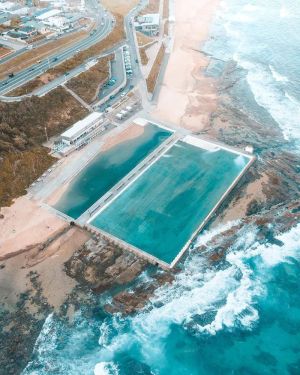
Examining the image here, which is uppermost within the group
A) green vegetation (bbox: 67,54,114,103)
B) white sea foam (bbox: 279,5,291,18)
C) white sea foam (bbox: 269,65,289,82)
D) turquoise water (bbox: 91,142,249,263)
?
green vegetation (bbox: 67,54,114,103)

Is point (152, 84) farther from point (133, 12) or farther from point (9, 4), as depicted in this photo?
point (9, 4)

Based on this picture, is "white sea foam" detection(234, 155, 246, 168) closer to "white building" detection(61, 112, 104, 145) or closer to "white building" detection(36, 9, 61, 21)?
"white building" detection(61, 112, 104, 145)

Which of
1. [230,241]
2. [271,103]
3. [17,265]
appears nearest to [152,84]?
[271,103]

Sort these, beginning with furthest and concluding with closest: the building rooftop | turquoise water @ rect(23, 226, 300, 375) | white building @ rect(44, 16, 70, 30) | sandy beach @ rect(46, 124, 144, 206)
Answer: the building rooftop, white building @ rect(44, 16, 70, 30), sandy beach @ rect(46, 124, 144, 206), turquoise water @ rect(23, 226, 300, 375)

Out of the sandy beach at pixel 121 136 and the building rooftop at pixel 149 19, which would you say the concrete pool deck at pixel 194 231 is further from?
the building rooftop at pixel 149 19

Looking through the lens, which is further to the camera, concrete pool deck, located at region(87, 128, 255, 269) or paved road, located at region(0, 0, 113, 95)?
A: paved road, located at region(0, 0, 113, 95)

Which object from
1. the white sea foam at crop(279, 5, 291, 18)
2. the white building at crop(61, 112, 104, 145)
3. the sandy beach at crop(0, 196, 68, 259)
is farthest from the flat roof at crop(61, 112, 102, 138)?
the white sea foam at crop(279, 5, 291, 18)
